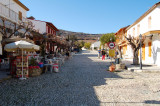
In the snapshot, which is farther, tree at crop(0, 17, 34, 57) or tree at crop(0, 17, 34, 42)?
tree at crop(0, 17, 34, 42)

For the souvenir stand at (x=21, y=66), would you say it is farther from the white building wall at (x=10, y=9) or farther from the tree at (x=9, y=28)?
the white building wall at (x=10, y=9)

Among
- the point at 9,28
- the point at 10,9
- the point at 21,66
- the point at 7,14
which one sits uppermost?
the point at 10,9

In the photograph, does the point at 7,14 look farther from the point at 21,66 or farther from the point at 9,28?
the point at 21,66

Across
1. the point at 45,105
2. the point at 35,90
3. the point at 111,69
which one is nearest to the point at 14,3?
the point at 111,69

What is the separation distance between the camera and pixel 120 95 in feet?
16.7

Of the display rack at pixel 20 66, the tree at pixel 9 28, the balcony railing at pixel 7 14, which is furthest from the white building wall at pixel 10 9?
the display rack at pixel 20 66

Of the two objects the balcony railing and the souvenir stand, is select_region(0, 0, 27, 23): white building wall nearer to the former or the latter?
the balcony railing

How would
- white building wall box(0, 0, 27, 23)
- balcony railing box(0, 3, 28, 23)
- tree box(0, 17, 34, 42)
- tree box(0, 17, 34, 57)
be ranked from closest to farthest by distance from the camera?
tree box(0, 17, 34, 57) < tree box(0, 17, 34, 42) < balcony railing box(0, 3, 28, 23) < white building wall box(0, 0, 27, 23)

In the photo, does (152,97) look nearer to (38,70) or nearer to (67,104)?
(67,104)

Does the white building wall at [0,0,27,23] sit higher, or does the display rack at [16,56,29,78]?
the white building wall at [0,0,27,23]

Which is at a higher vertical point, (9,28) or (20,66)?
(9,28)

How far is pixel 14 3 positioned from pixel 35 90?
16984 millimetres

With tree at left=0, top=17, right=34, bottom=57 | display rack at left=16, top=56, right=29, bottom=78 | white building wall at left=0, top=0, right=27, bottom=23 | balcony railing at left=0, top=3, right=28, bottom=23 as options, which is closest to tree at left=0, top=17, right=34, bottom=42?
tree at left=0, top=17, right=34, bottom=57

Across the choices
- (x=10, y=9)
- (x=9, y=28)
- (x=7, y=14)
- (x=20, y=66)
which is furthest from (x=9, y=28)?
(x=20, y=66)
